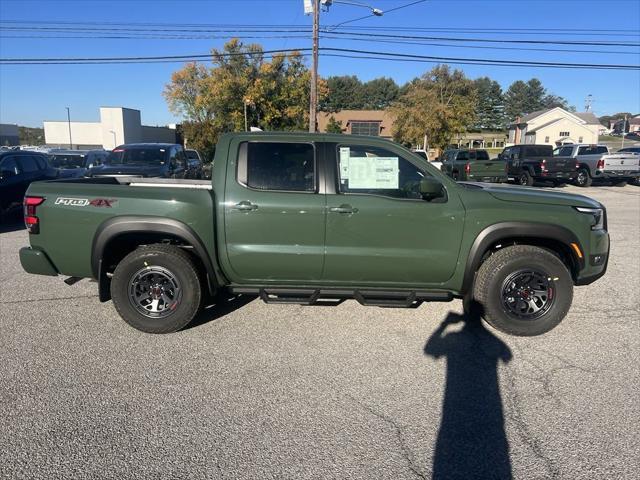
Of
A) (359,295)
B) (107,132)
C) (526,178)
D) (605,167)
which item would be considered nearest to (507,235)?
(359,295)

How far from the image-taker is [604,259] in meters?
4.62

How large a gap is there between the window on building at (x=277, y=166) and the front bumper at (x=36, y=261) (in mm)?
2000

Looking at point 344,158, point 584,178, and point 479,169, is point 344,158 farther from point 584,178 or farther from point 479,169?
point 584,178

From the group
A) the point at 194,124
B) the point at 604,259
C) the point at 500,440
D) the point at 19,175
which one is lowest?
the point at 500,440

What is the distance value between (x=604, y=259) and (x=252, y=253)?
3.43 meters

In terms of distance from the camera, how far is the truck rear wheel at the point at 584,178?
2128cm

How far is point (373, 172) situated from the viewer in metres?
4.44

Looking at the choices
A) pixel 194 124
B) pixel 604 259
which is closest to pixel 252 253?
pixel 604 259

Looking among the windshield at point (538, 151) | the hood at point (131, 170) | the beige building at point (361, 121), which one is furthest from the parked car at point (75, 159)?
the beige building at point (361, 121)

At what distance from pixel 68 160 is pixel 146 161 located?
25.4 ft

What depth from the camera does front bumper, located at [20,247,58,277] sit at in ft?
14.6

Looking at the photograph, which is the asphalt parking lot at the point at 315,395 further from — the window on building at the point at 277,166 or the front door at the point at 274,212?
the window on building at the point at 277,166

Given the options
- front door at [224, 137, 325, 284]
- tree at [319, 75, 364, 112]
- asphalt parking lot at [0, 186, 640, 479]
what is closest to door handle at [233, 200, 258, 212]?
Result: front door at [224, 137, 325, 284]

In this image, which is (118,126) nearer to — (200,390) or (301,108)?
(301,108)
